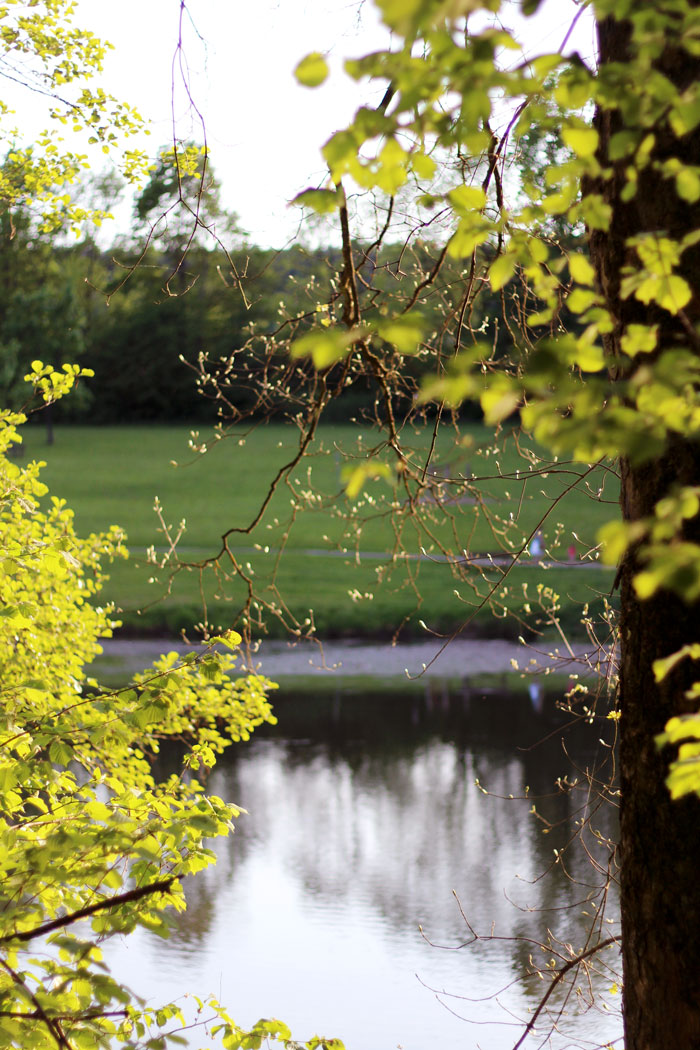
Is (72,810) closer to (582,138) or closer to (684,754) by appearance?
(684,754)

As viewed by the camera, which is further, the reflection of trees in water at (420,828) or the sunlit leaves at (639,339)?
the reflection of trees in water at (420,828)

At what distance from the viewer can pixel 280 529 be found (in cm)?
2742

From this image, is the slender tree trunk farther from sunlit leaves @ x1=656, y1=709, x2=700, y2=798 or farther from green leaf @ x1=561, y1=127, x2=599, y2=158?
sunlit leaves @ x1=656, y1=709, x2=700, y2=798

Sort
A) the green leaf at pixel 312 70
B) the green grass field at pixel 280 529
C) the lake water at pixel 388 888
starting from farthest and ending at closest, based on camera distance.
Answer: the green grass field at pixel 280 529 < the lake water at pixel 388 888 < the green leaf at pixel 312 70

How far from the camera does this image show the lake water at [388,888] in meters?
7.64

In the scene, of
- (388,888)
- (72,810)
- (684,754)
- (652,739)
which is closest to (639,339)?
(684,754)

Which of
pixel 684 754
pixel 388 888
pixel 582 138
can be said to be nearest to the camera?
pixel 684 754

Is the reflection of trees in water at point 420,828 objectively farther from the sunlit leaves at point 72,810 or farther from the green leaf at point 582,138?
the green leaf at point 582,138

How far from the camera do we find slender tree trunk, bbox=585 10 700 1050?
7.87ft

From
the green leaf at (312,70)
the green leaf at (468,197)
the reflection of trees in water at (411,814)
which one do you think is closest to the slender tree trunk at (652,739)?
the green leaf at (468,197)

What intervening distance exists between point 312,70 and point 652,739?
179 centimetres

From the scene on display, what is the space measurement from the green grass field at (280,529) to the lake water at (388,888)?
6.64 ft

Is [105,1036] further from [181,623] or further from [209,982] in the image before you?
[181,623]

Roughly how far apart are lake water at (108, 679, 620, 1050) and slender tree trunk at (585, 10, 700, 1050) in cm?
294
